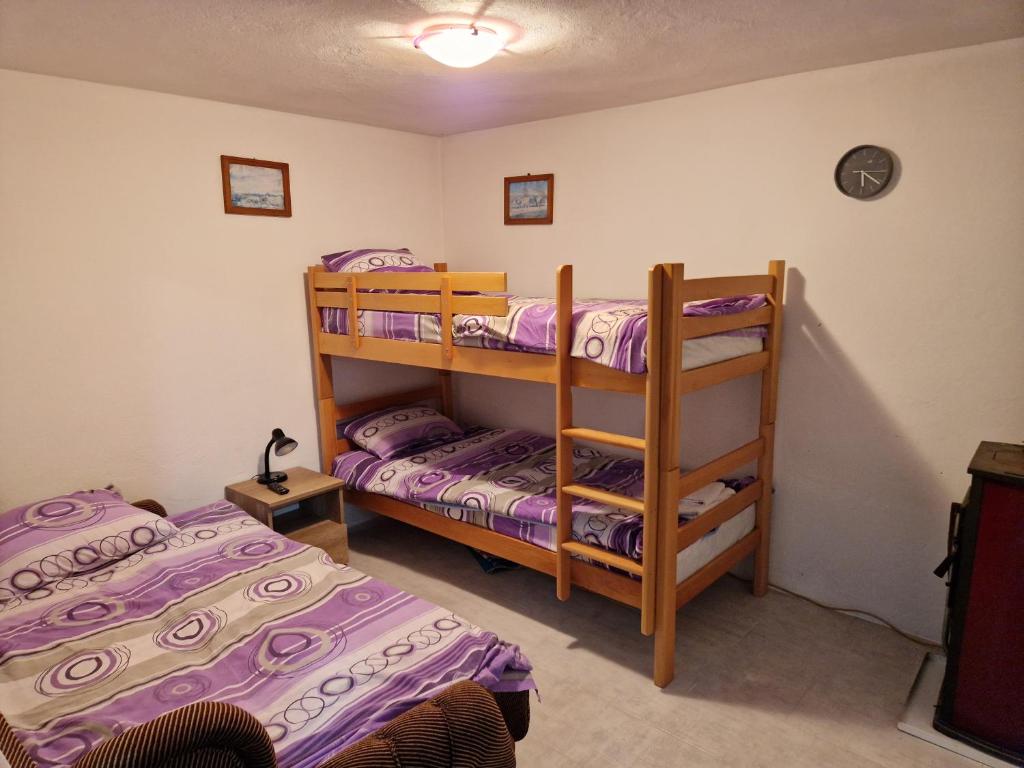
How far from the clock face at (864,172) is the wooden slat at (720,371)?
750 millimetres

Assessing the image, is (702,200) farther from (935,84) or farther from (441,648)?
(441,648)

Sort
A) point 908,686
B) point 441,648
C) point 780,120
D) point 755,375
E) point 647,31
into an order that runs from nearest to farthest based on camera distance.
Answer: point 441,648
point 647,31
point 908,686
point 780,120
point 755,375

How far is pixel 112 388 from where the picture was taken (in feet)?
9.64

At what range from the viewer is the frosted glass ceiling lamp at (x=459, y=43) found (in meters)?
2.14

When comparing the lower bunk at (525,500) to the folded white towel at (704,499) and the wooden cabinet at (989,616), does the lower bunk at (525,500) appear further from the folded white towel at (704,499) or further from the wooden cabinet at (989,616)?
the wooden cabinet at (989,616)

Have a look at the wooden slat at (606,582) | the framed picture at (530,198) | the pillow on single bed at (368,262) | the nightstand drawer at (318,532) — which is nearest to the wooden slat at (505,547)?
the wooden slat at (606,582)

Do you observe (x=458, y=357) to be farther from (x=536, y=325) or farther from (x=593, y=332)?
(x=593, y=332)

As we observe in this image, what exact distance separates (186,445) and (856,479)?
3.12m

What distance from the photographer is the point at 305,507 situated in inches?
144

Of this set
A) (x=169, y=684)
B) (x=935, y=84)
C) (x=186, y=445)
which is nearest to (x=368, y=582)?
(x=169, y=684)

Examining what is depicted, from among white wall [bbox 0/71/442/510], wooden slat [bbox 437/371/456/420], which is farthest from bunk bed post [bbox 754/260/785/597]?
white wall [bbox 0/71/442/510]

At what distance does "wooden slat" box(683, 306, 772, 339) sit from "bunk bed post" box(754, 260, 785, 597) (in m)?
0.07

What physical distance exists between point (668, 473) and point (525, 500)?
0.77 metres

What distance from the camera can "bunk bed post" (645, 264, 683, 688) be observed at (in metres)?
2.19
